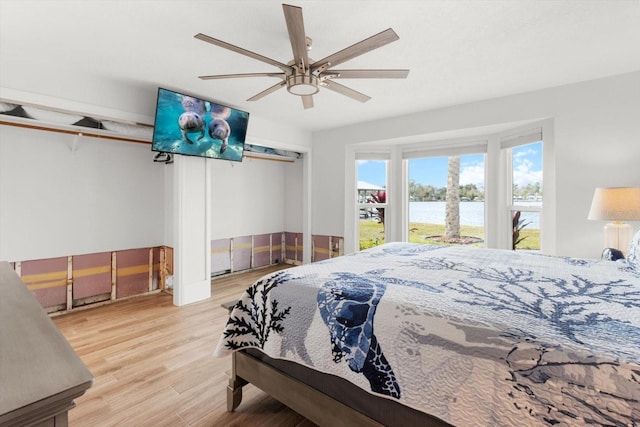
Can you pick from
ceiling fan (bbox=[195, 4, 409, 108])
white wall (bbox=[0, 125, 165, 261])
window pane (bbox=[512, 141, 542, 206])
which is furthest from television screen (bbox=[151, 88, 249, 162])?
window pane (bbox=[512, 141, 542, 206])

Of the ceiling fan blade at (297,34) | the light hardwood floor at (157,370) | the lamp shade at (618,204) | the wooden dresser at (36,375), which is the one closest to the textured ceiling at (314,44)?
the ceiling fan blade at (297,34)

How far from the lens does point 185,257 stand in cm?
375

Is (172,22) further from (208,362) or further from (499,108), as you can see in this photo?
(499,108)

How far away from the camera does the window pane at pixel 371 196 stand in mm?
4938

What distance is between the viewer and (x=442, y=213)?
4527 mm

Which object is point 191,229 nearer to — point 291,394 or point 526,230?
point 291,394

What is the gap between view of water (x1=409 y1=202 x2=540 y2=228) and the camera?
425cm

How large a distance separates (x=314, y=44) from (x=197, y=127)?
1.80 m

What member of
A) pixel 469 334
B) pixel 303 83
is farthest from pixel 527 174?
pixel 469 334

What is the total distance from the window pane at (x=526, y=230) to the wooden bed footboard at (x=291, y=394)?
347 centimetres

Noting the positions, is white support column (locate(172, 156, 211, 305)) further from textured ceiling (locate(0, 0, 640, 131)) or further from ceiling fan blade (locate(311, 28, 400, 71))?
ceiling fan blade (locate(311, 28, 400, 71))

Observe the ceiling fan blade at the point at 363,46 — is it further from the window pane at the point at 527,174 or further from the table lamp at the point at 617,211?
the window pane at the point at 527,174

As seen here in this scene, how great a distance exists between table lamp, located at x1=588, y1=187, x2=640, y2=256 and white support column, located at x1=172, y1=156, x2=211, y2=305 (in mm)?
4210

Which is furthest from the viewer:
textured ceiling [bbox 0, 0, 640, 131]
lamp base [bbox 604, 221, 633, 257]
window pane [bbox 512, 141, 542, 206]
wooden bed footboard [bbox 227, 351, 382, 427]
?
window pane [bbox 512, 141, 542, 206]
